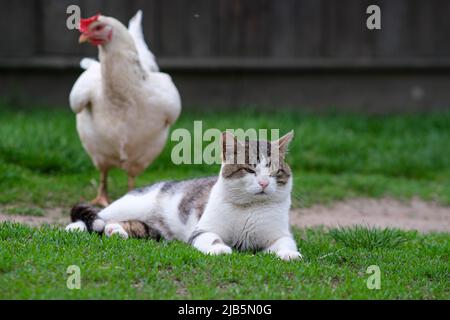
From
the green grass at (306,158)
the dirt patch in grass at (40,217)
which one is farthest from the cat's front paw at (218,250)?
the green grass at (306,158)

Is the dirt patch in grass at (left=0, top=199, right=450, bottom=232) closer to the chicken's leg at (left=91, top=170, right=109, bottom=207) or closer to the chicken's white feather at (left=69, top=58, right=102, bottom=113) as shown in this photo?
the chicken's leg at (left=91, top=170, right=109, bottom=207)

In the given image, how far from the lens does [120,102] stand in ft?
25.0

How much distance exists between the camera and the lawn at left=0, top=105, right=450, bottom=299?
16.0 feet

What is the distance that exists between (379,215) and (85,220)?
12.1 feet

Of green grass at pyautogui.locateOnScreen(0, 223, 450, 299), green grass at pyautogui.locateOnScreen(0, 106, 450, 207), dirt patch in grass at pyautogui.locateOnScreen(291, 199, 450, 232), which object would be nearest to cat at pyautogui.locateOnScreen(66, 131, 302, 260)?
green grass at pyautogui.locateOnScreen(0, 223, 450, 299)

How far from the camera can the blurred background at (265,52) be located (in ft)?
41.0

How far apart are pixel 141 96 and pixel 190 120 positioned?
3.99 m

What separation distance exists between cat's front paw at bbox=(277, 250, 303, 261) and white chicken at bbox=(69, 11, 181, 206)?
8.29 ft

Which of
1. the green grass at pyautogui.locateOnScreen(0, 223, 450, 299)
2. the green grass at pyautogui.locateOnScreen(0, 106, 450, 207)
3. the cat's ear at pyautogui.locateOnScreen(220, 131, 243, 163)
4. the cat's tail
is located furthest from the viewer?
the green grass at pyautogui.locateOnScreen(0, 106, 450, 207)

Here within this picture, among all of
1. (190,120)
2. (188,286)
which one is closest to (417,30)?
(190,120)

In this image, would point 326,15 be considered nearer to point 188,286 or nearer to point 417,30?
point 417,30

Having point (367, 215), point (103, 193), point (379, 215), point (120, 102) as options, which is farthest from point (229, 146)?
point (379, 215)

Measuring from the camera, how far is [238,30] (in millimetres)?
12781

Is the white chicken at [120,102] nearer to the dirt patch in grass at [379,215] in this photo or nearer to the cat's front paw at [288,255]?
the dirt patch in grass at [379,215]
